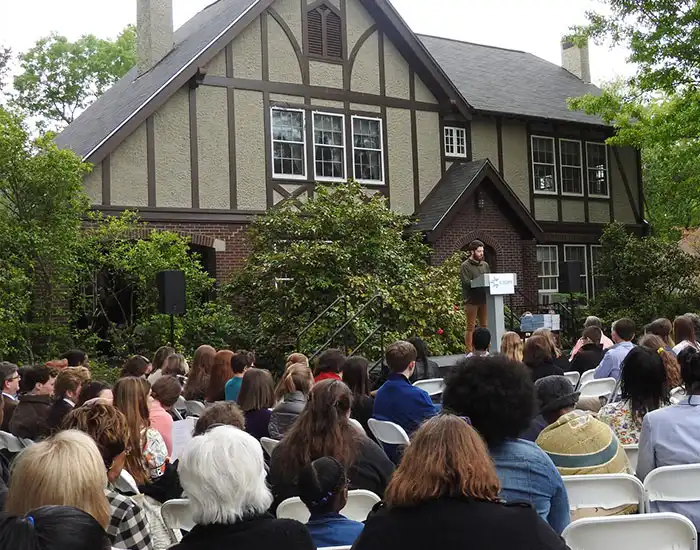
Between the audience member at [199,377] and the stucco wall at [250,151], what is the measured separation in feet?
30.7

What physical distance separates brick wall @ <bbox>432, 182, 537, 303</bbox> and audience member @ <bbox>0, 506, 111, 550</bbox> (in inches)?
684

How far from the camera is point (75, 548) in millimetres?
2379

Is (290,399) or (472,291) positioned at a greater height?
(472,291)

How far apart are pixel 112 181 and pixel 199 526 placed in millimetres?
14387

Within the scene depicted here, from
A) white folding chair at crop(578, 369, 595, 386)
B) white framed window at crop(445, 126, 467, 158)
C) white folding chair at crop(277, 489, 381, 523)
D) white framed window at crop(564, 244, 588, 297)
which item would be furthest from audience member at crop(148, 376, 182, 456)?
white framed window at crop(564, 244, 588, 297)

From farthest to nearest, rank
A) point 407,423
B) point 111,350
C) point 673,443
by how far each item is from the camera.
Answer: point 111,350 → point 407,423 → point 673,443

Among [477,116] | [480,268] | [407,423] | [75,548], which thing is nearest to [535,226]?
[477,116]

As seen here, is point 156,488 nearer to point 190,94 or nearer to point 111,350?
point 111,350

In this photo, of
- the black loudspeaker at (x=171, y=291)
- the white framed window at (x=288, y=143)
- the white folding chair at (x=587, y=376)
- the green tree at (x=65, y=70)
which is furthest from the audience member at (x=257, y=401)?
the green tree at (x=65, y=70)

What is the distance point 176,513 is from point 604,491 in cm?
204

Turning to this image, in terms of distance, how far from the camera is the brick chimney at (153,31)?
1883 centimetres

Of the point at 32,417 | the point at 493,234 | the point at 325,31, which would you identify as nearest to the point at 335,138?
the point at 325,31

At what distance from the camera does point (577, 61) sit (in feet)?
90.9

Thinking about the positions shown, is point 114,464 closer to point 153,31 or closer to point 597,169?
point 153,31
